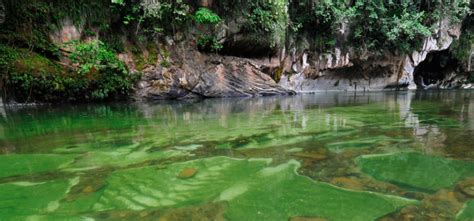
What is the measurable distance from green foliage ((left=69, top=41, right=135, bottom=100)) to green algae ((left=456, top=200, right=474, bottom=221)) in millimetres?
9636

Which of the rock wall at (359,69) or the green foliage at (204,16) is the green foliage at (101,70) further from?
the rock wall at (359,69)

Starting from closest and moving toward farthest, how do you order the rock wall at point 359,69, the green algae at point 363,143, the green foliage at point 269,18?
the green algae at point 363,143 < the green foliage at point 269,18 < the rock wall at point 359,69

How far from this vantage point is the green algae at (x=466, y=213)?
164cm

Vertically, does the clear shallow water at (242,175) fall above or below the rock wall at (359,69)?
below

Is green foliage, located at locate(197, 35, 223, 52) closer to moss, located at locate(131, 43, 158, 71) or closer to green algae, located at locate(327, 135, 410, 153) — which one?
moss, located at locate(131, 43, 158, 71)

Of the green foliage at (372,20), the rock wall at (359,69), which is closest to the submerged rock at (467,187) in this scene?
the green foliage at (372,20)

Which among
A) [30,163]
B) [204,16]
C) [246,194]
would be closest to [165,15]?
[204,16]

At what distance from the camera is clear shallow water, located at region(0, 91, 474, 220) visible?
5.91 feet

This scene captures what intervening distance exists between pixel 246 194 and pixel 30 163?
6.44 feet

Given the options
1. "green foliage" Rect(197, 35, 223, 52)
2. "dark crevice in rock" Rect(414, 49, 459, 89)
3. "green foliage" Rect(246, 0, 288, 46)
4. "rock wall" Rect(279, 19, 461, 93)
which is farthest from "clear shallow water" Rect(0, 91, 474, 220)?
"dark crevice in rock" Rect(414, 49, 459, 89)

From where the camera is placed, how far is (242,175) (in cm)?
242

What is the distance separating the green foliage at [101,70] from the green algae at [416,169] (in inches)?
350

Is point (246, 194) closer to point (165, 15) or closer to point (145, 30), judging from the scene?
point (145, 30)

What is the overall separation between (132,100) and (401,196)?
10.1 metres
